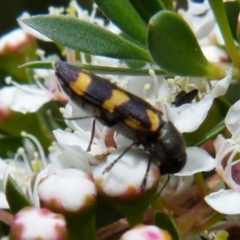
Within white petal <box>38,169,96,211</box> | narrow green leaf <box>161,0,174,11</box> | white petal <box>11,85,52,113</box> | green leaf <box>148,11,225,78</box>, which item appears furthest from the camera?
white petal <box>11,85,52,113</box>

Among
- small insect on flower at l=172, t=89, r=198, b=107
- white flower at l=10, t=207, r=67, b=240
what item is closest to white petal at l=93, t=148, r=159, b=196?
white flower at l=10, t=207, r=67, b=240

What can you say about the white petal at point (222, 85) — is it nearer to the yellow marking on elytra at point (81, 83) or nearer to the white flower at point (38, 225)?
the yellow marking on elytra at point (81, 83)

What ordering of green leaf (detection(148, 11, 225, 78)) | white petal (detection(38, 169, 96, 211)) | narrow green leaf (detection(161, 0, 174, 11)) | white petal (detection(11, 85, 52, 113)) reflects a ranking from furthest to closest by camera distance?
white petal (detection(11, 85, 52, 113))
narrow green leaf (detection(161, 0, 174, 11))
white petal (detection(38, 169, 96, 211))
green leaf (detection(148, 11, 225, 78))

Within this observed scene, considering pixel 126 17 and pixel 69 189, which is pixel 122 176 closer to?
pixel 69 189

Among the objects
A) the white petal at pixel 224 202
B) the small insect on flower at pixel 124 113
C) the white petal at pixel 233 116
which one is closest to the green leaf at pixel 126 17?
the small insect on flower at pixel 124 113

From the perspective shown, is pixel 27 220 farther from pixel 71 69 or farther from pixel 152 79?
pixel 152 79

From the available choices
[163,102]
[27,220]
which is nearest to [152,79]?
[163,102]

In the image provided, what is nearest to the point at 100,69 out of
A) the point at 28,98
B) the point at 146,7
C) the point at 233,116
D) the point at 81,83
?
the point at 81,83

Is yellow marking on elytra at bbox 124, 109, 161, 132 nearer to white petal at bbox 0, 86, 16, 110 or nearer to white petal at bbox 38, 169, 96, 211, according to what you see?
white petal at bbox 38, 169, 96, 211
